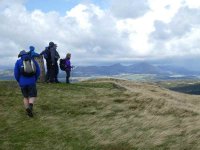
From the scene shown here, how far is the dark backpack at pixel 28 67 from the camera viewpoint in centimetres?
1964

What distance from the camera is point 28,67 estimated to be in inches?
775

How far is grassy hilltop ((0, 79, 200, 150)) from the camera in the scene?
15586 millimetres

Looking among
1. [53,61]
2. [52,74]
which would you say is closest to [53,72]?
[52,74]

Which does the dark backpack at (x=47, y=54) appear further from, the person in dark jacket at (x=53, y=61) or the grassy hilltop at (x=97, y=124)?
the grassy hilltop at (x=97, y=124)

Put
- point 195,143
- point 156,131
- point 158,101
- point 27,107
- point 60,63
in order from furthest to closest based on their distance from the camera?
1. point 60,63
2. point 158,101
3. point 27,107
4. point 156,131
5. point 195,143

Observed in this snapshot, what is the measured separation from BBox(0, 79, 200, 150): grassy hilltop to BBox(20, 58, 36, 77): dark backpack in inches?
86.5

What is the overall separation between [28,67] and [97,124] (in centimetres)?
433

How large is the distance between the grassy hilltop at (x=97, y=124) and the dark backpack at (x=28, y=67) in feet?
7.21

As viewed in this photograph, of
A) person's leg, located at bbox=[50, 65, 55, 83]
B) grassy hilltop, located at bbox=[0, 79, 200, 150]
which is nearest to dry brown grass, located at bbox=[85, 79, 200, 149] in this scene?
grassy hilltop, located at bbox=[0, 79, 200, 150]

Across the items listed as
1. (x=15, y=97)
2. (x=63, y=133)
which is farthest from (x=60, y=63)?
(x=63, y=133)

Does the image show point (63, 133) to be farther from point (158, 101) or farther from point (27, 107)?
point (158, 101)

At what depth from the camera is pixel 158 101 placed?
914 inches

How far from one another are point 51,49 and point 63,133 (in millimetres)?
15713

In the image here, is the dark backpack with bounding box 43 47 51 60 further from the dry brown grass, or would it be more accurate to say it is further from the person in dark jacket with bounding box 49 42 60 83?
the dry brown grass
